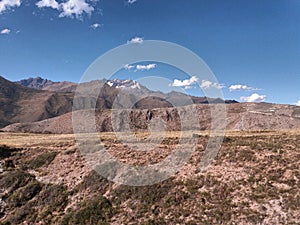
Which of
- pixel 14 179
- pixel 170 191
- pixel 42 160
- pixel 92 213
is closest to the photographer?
pixel 92 213

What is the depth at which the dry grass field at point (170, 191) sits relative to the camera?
2970cm

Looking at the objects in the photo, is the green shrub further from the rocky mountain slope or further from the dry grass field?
the rocky mountain slope

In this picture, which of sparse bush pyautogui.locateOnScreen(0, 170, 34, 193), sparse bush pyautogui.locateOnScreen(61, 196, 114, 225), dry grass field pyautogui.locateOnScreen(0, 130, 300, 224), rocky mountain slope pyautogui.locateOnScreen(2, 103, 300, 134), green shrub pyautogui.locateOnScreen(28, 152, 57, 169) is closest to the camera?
dry grass field pyautogui.locateOnScreen(0, 130, 300, 224)

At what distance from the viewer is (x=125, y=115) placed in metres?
164

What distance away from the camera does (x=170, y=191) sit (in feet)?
113

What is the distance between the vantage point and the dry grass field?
29.7 meters

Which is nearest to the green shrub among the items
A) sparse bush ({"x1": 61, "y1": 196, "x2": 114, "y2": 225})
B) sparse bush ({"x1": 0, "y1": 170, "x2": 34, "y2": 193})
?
sparse bush ({"x1": 0, "y1": 170, "x2": 34, "y2": 193})

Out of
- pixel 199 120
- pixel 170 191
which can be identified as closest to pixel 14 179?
pixel 170 191

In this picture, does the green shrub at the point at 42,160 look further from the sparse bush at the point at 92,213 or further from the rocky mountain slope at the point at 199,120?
the rocky mountain slope at the point at 199,120


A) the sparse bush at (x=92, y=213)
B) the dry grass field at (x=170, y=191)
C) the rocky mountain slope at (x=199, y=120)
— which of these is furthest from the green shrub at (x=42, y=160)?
the rocky mountain slope at (x=199, y=120)

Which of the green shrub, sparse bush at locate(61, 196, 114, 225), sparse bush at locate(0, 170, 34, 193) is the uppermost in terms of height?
the green shrub

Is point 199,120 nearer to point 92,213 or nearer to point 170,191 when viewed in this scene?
point 170,191

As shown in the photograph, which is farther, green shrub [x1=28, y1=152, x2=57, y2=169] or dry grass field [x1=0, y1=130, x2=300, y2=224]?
green shrub [x1=28, y1=152, x2=57, y2=169]

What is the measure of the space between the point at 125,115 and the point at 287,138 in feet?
400
